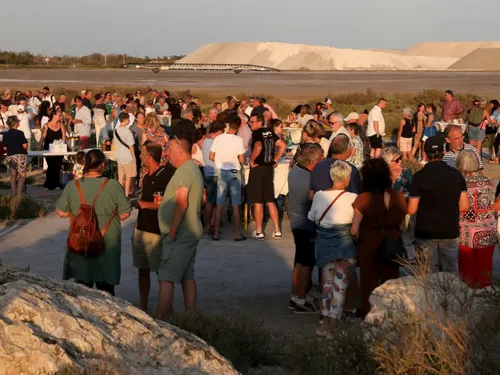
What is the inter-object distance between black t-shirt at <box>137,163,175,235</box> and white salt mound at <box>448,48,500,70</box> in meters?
131

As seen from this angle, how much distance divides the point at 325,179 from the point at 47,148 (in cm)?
1108

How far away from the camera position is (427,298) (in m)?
5.77

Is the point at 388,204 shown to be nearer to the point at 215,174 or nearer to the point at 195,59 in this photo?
the point at 215,174

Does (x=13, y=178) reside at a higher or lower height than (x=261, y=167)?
lower

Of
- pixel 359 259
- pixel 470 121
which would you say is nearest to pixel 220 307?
pixel 359 259

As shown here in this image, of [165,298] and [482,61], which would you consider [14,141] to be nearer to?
[165,298]

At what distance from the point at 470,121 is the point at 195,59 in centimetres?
17007

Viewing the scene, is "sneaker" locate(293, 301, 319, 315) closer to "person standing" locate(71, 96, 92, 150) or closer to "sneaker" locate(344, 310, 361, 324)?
"sneaker" locate(344, 310, 361, 324)

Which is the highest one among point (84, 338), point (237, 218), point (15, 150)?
point (84, 338)

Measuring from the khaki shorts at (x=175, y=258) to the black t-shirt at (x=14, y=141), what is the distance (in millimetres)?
8045

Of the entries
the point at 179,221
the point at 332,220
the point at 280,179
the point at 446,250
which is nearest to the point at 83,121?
the point at 280,179

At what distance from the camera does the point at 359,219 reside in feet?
25.0

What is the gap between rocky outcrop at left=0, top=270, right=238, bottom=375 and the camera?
472cm

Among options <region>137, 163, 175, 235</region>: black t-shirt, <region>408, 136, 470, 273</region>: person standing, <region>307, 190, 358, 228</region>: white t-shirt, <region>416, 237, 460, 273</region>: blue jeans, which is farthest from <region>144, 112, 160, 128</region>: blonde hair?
<region>416, 237, 460, 273</region>: blue jeans
